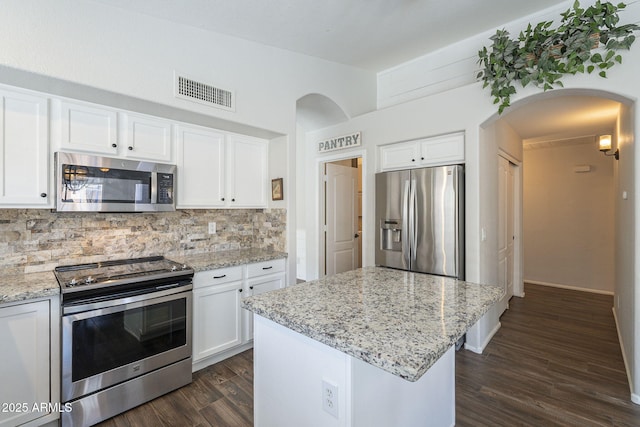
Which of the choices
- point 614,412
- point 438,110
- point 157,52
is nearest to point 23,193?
point 157,52

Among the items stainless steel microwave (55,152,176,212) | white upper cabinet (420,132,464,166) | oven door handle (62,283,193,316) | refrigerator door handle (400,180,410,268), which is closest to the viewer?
oven door handle (62,283,193,316)

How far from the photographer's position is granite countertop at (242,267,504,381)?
3.13 feet

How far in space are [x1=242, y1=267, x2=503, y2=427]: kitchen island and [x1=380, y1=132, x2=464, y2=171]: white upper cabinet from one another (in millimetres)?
1679

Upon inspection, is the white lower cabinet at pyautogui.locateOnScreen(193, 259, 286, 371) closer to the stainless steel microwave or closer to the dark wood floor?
the dark wood floor

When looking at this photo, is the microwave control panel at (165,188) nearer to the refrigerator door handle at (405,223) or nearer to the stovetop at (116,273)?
the stovetop at (116,273)

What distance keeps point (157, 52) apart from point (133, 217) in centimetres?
142

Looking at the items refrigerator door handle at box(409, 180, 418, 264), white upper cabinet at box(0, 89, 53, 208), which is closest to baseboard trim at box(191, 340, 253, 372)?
white upper cabinet at box(0, 89, 53, 208)

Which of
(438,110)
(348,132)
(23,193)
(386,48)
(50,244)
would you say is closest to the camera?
(23,193)

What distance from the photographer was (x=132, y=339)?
2.10 metres

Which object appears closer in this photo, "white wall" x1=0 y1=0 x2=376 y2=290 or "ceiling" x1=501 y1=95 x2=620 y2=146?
"white wall" x1=0 y1=0 x2=376 y2=290

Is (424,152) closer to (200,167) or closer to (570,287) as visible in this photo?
(200,167)

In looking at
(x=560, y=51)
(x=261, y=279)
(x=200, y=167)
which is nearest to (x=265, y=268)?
(x=261, y=279)

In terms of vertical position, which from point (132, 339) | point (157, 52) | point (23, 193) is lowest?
point (132, 339)

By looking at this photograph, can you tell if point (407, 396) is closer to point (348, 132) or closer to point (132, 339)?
point (132, 339)
